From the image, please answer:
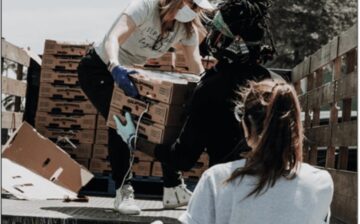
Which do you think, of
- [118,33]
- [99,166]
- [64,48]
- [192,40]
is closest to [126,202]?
[118,33]

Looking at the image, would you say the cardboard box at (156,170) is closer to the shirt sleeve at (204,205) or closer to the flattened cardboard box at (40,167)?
the flattened cardboard box at (40,167)

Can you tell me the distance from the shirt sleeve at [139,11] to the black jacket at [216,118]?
51.4 inches

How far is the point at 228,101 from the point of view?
3752 millimetres

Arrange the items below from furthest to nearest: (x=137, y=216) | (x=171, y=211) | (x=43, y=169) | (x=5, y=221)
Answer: (x=43, y=169) → (x=171, y=211) → (x=137, y=216) → (x=5, y=221)

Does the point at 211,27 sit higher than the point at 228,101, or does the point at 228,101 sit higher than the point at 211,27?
the point at 211,27

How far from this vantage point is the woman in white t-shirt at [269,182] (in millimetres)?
2547

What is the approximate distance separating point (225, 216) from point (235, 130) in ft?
4.22

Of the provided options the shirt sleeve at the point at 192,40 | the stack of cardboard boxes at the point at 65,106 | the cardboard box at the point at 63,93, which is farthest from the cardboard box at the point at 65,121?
the shirt sleeve at the point at 192,40

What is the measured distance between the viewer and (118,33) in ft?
16.7

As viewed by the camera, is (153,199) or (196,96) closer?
(196,96)

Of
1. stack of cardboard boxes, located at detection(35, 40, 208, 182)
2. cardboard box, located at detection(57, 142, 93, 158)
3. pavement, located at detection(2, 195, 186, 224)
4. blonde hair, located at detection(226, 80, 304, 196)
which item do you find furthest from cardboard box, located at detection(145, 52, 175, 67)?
blonde hair, located at detection(226, 80, 304, 196)

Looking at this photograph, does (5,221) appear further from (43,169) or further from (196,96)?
(43,169)

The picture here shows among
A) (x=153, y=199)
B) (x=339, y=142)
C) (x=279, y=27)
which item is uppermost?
(x=279, y=27)

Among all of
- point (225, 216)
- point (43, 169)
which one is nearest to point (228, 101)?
point (225, 216)
